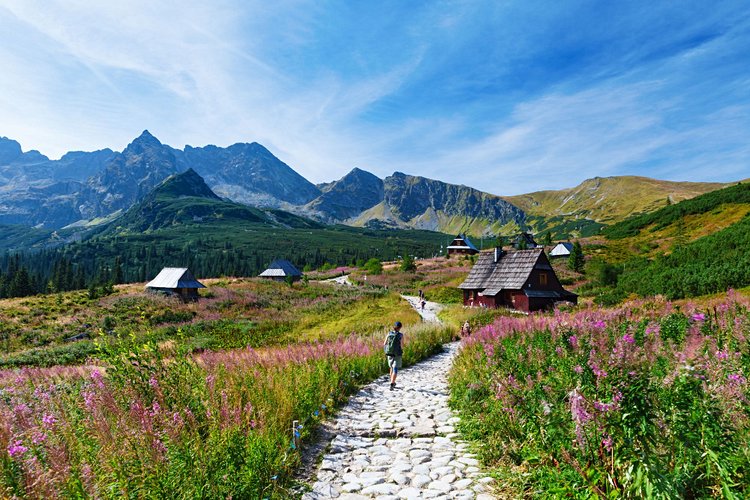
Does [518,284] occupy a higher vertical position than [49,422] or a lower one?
lower

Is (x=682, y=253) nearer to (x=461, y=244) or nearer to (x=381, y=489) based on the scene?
(x=381, y=489)

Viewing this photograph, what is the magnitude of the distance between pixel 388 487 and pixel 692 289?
79.3 ft

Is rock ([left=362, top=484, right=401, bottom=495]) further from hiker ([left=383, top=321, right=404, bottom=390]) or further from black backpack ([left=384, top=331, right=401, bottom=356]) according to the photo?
black backpack ([left=384, top=331, right=401, bottom=356])

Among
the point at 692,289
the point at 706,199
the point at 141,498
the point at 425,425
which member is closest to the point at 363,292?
the point at 692,289

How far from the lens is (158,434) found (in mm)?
4422

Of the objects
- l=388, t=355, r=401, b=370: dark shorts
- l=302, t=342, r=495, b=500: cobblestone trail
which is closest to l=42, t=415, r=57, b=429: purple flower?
l=302, t=342, r=495, b=500: cobblestone trail

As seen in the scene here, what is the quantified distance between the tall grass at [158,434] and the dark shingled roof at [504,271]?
3402 centimetres

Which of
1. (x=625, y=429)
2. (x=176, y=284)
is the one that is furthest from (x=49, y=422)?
(x=176, y=284)

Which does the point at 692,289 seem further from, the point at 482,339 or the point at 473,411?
the point at 473,411

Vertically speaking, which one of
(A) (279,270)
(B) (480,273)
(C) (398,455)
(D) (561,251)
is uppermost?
(D) (561,251)

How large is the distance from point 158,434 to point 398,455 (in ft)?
10.9

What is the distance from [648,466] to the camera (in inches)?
119

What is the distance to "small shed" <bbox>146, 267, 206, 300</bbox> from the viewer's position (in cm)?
5352

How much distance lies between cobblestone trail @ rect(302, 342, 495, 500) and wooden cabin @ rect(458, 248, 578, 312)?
31.2 meters
